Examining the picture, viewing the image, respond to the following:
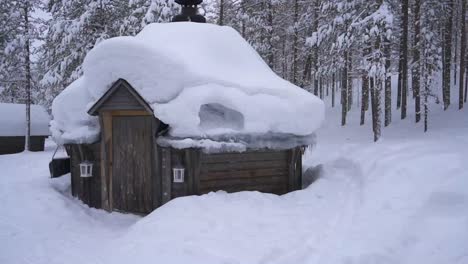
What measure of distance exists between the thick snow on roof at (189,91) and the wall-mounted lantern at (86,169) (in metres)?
0.64

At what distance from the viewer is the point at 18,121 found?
2341cm

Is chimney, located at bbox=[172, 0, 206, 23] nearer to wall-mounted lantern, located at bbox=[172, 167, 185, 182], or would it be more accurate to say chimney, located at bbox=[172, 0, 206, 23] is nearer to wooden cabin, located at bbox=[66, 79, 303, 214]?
wooden cabin, located at bbox=[66, 79, 303, 214]

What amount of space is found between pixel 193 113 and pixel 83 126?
3405mm

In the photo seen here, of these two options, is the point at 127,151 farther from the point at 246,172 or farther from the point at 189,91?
the point at 246,172

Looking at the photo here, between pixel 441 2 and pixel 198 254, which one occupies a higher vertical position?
pixel 441 2

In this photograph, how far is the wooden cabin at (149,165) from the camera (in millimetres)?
8695

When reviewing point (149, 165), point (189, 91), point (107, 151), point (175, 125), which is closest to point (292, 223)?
point (175, 125)

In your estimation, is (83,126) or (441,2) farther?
(441,2)

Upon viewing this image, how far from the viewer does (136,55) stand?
29.2ft

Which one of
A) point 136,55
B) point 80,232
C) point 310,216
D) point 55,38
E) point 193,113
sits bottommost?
point 80,232

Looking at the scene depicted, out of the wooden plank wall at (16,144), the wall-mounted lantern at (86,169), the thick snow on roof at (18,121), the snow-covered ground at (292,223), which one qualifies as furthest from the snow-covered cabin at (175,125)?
the wooden plank wall at (16,144)

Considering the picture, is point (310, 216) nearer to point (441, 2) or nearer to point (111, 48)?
point (111, 48)

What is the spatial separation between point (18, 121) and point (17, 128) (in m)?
0.49

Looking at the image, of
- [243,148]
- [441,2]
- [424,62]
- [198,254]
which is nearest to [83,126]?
[243,148]
